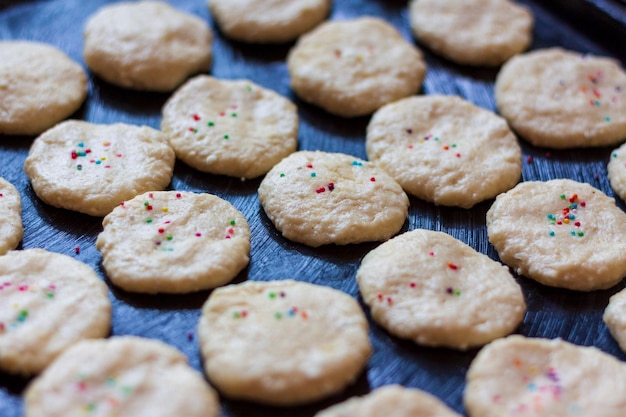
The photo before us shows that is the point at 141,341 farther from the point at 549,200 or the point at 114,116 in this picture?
the point at 549,200

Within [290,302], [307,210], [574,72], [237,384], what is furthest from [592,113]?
[237,384]

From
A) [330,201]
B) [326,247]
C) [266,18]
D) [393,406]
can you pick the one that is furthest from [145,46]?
[393,406]

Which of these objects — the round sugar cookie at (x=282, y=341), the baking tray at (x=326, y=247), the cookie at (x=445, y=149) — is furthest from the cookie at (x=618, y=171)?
the round sugar cookie at (x=282, y=341)

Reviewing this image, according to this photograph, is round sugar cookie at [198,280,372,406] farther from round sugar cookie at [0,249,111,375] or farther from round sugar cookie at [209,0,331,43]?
round sugar cookie at [209,0,331,43]

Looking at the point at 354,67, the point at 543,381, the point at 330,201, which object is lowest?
the point at 543,381

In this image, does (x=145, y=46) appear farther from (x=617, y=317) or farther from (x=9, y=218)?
(x=617, y=317)

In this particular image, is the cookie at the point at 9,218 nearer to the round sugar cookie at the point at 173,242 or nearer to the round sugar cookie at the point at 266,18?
the round sugar cookie at the point at 173,242
